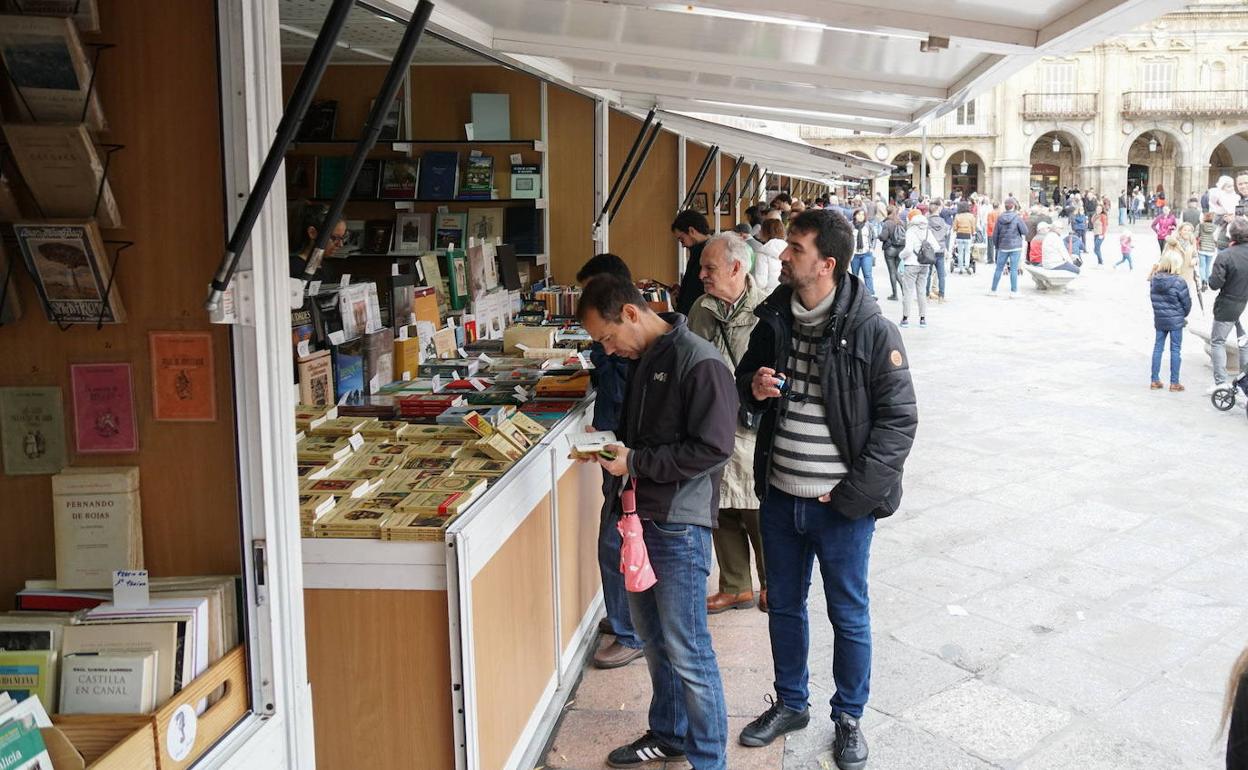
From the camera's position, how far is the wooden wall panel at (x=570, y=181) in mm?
7000

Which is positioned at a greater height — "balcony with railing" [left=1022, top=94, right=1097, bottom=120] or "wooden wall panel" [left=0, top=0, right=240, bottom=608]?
"balcony with railing" [left=1022, top=94, right=1097, bottom=120]

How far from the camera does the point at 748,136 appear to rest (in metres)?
9.00

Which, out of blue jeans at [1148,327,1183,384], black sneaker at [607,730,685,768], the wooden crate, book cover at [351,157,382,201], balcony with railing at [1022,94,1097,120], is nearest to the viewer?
the wooden crate

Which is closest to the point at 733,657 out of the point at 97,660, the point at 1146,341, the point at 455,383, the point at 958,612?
the point at 958,612

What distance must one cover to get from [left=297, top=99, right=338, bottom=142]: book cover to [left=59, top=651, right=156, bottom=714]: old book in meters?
5.28

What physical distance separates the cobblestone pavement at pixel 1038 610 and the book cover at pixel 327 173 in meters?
3.84

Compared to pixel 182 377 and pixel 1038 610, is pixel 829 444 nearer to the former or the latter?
pixel 182 377

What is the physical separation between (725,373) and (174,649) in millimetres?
1677

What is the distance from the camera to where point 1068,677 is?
13.9 ft

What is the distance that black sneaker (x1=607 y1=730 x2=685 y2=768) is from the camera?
11.5 feet

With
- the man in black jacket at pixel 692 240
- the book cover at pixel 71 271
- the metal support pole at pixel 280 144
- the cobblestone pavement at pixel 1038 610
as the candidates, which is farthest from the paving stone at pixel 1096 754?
the man in black jacket at pixel 692 240

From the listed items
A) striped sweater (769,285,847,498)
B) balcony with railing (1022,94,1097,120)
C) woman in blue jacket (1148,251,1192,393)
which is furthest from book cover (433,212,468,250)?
balcony with railing (1022,94,1097,120)

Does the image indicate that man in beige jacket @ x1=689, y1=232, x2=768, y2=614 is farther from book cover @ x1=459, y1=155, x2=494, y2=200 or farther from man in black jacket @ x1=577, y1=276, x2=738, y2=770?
book cover @ x1=459, y1=155, x2=494, y2=200

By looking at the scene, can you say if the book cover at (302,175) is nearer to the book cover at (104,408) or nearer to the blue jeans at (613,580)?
the blue jeans at (613,580)
